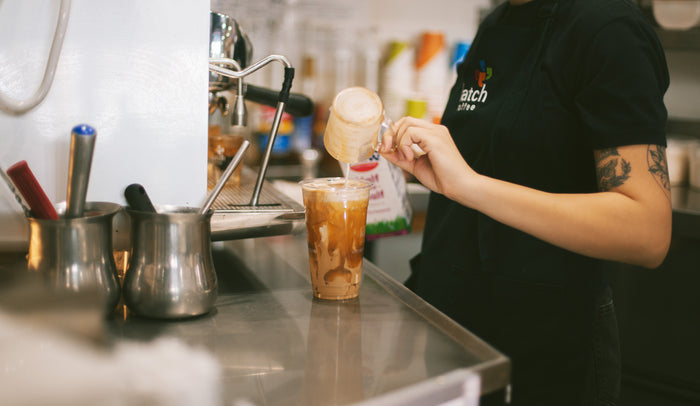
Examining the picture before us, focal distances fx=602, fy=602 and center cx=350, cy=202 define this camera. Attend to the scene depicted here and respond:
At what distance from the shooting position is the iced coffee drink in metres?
0.96

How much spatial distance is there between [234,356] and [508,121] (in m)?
0.63

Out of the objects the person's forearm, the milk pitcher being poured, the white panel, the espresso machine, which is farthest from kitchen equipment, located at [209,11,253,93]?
the person's forearm

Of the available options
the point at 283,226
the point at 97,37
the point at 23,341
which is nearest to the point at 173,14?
the point at 97,37

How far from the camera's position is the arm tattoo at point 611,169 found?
89 cm

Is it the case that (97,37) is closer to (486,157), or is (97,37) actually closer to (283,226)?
(283,226)

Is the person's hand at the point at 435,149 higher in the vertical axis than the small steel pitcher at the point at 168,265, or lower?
higher

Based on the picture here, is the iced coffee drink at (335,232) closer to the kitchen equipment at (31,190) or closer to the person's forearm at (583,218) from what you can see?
the person's forearm at (583,218)

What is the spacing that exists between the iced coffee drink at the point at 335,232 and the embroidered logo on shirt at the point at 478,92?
1.15ft

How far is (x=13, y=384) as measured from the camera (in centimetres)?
67

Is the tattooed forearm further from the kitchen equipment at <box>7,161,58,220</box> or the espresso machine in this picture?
the kitchen equipment at <box>7,161,58,220</box>

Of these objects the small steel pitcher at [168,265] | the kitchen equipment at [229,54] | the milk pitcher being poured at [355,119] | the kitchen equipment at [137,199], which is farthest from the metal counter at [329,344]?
the kitchen equipment at [229,54]

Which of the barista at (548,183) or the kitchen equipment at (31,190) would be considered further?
the barista at (548,183)

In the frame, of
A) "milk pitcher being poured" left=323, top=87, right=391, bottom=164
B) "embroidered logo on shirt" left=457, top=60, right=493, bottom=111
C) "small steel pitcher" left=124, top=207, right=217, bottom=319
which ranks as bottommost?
"small steel pitcher" left=124, top=207, right=217, bottom=319

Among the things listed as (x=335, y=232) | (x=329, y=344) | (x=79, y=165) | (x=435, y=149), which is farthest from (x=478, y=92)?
(x=79, y=165)
